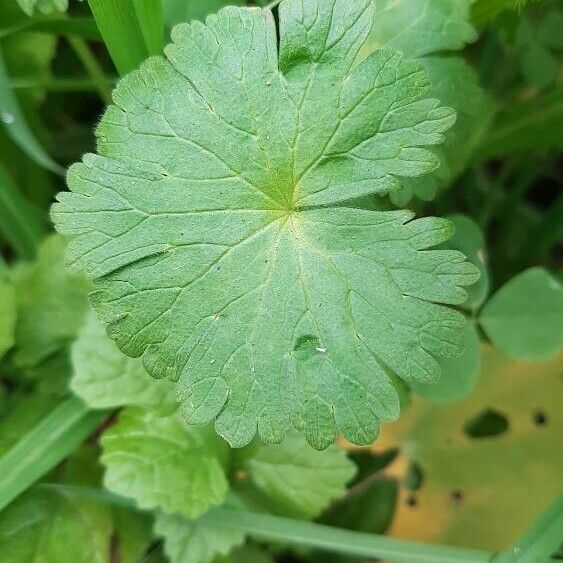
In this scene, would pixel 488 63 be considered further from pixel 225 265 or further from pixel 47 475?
pixel 47 475

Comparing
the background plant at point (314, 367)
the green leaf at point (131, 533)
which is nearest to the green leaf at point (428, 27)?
the background plant at point (314, 367)

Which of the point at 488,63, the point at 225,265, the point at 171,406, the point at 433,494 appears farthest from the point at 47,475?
the point at 488,63

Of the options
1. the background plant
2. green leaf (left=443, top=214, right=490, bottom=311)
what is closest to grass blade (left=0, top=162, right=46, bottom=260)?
the background plant

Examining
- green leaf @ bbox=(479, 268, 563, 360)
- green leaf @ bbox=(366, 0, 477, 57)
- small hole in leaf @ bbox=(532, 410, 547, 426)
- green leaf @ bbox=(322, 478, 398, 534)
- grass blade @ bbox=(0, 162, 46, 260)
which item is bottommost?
small hole in leaf @ bbox=(532, 410, 547, 426)

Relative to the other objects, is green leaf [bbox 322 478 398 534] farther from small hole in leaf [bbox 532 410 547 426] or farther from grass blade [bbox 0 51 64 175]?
grass blade [bbox 0 51 64 175]

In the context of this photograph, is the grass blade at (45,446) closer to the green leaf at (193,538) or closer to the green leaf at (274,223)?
the green leaf at (193,538)

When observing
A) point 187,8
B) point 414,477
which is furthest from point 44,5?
point 414,477
